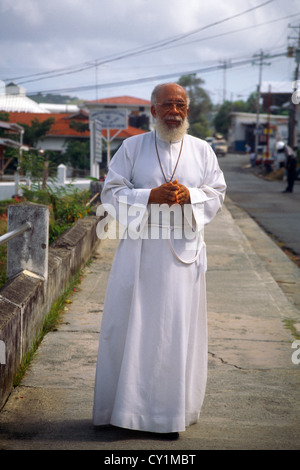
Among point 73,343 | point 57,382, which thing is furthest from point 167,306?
point 73,343

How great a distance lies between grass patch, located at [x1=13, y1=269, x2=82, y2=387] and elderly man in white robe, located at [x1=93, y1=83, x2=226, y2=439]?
1099mm

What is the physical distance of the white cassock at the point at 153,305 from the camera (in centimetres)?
368

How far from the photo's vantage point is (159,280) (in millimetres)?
3760

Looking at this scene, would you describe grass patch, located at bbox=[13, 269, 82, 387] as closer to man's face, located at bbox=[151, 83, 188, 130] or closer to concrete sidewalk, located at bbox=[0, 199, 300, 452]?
concrete sidewalk, located at bbox=[0, 199, 300, 452]

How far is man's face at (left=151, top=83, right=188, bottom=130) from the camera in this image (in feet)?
12.6

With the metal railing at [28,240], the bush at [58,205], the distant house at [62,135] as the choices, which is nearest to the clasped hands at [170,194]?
the metal railing at [28,240]

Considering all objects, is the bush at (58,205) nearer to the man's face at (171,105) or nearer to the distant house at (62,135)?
the man's face at (171,105)

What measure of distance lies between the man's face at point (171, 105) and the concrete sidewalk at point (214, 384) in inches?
69.5

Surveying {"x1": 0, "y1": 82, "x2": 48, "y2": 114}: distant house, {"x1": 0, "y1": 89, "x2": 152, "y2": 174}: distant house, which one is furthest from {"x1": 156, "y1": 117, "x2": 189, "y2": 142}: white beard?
{"x1": 0, "y1": 82, "x2": 48, "y2": 114}: distant house

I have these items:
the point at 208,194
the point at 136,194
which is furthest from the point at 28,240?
the point at 208,194

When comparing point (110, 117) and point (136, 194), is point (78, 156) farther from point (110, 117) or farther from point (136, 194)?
point (136, 194)

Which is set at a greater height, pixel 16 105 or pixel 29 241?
pixel 16 105

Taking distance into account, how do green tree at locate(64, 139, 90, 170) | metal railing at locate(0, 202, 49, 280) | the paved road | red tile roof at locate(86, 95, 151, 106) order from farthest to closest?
1. red tile roof at locate(86, 95, 151, 106)
2. green tree at locate(64, 139, 90, 170)
3. the paved road
4. metal railing at locate(0, 202, 49, 280)

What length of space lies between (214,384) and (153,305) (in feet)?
4.33
